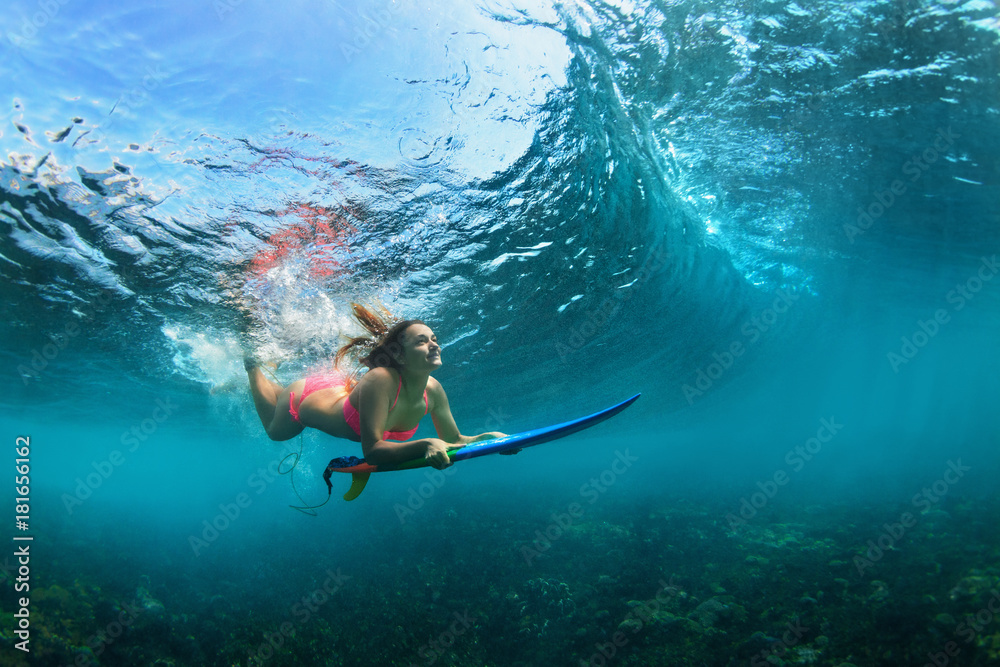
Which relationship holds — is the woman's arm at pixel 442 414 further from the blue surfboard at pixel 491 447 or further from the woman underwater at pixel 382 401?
the blue surfboard at pixel 491 447

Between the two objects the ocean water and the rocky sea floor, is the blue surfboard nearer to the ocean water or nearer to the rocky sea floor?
the ocean water

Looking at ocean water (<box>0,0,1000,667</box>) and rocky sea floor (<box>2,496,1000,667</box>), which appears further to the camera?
rocky sea floor (<box>2,496,1000,667</box>)

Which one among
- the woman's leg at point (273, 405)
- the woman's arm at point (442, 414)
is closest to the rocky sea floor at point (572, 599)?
the woman's leg at point (273, 405)

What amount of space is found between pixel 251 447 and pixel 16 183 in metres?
50.1

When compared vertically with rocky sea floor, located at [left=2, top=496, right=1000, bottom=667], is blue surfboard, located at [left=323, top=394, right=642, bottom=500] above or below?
above

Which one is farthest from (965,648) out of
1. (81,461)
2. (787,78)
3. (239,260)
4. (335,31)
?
(81,461)

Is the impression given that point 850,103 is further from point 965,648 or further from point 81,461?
point 81,461

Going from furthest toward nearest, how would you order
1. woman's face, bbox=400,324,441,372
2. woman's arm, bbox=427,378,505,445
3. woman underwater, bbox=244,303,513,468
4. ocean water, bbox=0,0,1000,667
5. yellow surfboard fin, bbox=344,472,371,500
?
ocean water, bbox=0,0,1000,667, woman's arm, bbox=427,378,505,445, yellow surfboard fin, bbox=344,472,371,500, woman's face, bbox=400,324,441,372, woman underwater, bbox=244,303,513,468

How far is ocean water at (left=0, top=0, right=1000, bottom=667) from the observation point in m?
5.76

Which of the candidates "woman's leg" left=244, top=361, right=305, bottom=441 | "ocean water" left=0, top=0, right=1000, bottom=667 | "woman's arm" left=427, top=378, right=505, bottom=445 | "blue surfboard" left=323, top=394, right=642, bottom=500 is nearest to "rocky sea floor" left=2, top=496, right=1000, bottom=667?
"ocean water" left=0, top=0, right=1000, bottom=667

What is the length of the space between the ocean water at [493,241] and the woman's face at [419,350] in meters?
3.97

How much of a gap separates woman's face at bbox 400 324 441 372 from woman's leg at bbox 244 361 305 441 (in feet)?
8.41

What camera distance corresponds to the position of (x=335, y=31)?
5.29m

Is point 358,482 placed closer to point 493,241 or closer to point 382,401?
point 382,401
